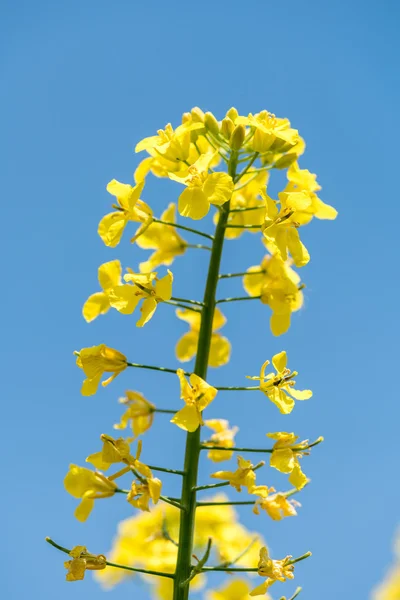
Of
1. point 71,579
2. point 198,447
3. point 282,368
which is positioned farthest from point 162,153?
point 71,579

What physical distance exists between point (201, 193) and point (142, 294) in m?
0.68

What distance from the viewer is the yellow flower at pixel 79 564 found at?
12.2 feet

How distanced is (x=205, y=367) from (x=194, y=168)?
119 cm

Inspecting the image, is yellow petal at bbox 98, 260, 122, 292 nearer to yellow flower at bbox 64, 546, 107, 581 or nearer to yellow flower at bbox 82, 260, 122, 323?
yellow flower at bbox 82, 260, 122, 323

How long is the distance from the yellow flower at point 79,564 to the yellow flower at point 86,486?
26 cm

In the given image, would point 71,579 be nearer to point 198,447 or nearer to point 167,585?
point 198,447

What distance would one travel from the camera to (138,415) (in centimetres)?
436

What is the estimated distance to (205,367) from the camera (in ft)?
13.3

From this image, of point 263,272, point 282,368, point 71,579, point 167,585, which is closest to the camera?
point 71,579

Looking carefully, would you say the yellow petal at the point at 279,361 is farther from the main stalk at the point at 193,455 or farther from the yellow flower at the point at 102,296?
the yellow flower at the point at 102,296

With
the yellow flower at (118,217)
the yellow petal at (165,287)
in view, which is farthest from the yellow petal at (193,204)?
the yellow flower at (118,217)

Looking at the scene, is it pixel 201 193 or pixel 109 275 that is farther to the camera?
pixel 109 275

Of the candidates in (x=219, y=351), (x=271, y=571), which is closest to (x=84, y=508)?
(x=271, y=571)

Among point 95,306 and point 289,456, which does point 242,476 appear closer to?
point 289,456
